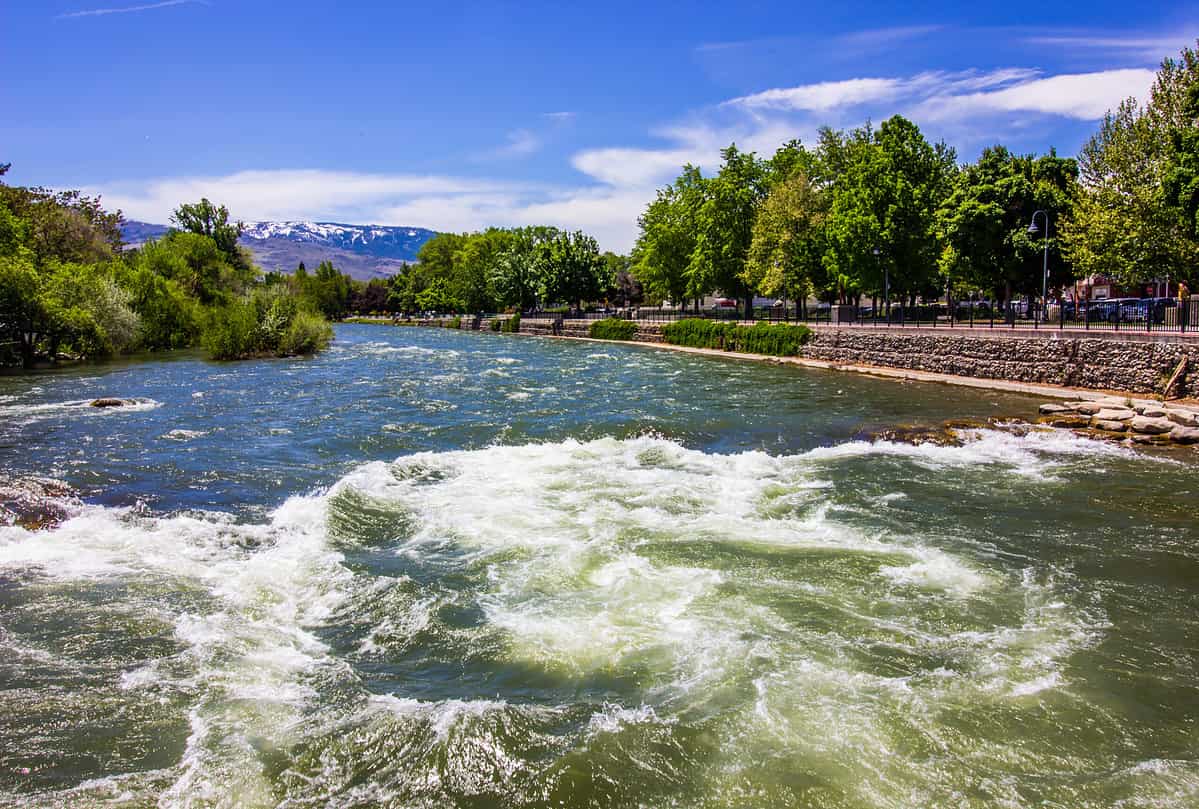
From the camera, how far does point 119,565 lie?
970 cm

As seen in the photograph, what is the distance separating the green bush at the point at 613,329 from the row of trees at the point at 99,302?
1015 inches

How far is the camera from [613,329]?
67.7 metres

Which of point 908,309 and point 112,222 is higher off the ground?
point 112,222

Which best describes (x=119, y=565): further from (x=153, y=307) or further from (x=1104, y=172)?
(x=153, y=307)

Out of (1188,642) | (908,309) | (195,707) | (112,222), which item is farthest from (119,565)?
(112,222)

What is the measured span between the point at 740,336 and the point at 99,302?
37379mm

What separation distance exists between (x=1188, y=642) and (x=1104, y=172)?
31.2 m

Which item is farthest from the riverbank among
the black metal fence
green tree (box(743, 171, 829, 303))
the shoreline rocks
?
green tree (box(743, 171, 829, 303))

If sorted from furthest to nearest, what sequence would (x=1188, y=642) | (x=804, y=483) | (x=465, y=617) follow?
1. (x=804, y=483)
2. (x=465, y=617)
3. (x=1188, y=642)

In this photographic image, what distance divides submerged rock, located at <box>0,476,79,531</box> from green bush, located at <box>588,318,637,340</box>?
2091 inches

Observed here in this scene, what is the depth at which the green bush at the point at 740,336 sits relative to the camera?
43.4 metres

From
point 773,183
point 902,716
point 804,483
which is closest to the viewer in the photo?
point 902,716

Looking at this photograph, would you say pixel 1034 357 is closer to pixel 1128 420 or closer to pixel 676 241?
pixel 1128 420

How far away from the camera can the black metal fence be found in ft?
86.8
